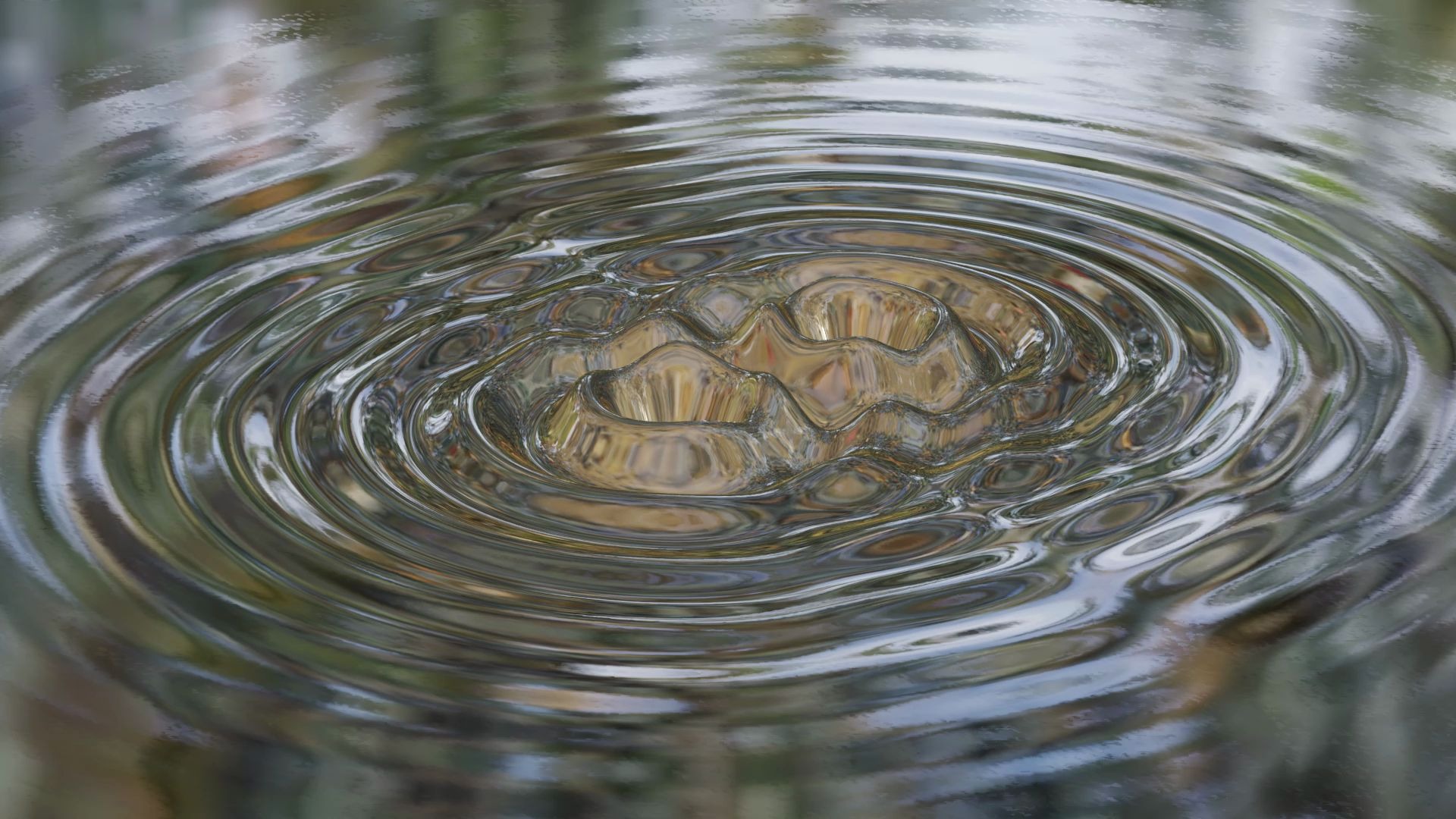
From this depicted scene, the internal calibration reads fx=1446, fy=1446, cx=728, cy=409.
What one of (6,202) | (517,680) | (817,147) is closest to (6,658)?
(517,680)

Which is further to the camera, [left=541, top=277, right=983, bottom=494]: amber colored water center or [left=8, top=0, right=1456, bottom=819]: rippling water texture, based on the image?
[left=541, top=277, right=983, bottom=494]: amber colored water center

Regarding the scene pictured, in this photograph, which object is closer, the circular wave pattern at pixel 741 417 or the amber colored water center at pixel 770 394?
the circular wave pattern at pixel 741 417

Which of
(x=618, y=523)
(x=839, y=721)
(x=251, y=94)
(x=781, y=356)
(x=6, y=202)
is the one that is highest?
(x=251, y=94)

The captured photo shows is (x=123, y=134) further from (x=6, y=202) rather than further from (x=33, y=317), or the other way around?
(x=33, y=317)

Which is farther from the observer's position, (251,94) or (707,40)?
(707,40)

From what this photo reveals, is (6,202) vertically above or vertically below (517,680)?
above

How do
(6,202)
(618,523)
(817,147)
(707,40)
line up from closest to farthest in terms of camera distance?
(618,523), (6,202), (817,147), (707,40)

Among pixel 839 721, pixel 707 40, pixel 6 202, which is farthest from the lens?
pixel 707 40

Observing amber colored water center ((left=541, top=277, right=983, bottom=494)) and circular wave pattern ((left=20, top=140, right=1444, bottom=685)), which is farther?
amber colored water center ((left=541, top=277, right=983, bottom=494))
